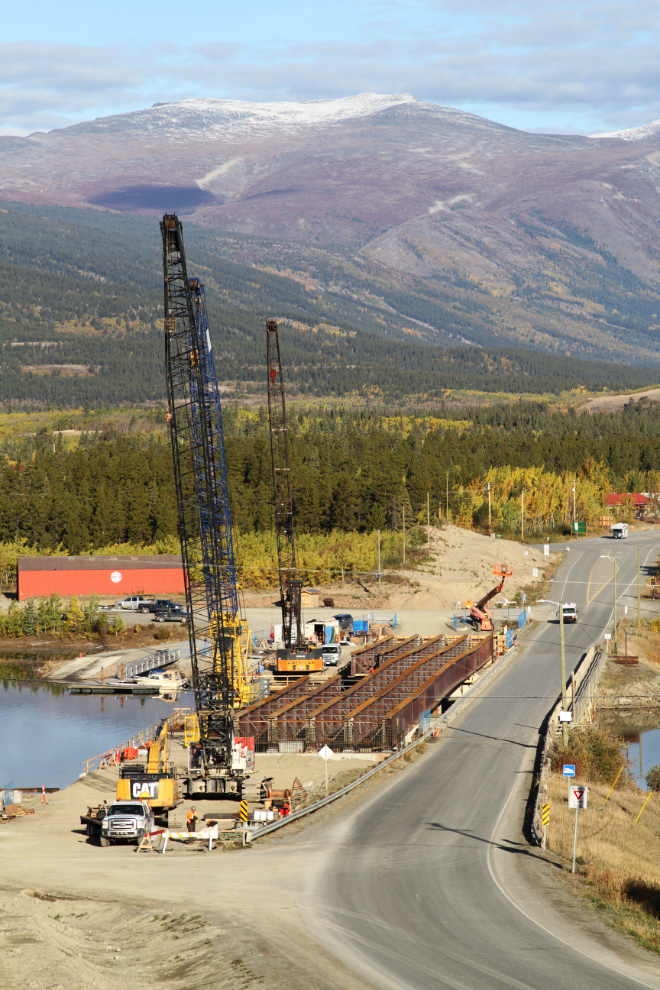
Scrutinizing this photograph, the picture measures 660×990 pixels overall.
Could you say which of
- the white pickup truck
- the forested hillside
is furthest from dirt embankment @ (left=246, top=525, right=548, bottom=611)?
the white pickup truck

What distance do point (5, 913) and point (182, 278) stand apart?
37413 millimetres

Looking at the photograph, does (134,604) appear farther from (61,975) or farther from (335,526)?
(61,975)

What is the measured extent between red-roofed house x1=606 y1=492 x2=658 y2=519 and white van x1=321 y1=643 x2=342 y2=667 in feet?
322

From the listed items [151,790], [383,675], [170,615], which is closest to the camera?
[151,790]

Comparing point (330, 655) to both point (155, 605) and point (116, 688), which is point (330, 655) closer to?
point (116, 688)

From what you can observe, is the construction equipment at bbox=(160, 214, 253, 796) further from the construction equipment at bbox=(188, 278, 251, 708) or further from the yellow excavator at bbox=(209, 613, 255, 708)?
the yellow excavator at bbox=(209, 613, 255, 708)

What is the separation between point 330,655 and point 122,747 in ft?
93.7

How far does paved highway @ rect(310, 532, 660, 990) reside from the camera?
29.7 meters

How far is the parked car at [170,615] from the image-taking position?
111250mm

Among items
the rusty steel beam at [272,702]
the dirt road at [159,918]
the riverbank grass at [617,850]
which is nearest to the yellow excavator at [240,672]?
the rusty steel beam at [272,702]

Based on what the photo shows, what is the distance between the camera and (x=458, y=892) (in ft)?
120

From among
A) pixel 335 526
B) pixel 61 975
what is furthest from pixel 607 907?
pixel 335 526

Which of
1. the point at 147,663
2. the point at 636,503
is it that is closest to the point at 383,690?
the point at 147,663

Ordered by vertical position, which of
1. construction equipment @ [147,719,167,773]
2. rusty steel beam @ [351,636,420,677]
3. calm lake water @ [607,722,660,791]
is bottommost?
calm lake water @ [607,722,660,791]
